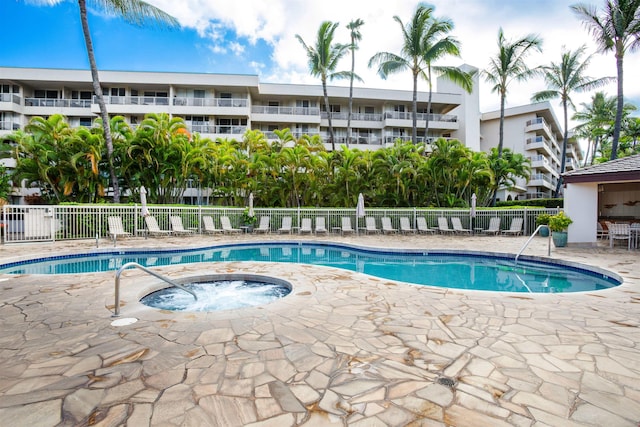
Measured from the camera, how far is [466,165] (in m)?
16.4

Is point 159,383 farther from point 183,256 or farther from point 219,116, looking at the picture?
point 219,116

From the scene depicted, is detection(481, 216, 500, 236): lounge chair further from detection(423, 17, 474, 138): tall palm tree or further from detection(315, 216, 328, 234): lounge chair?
detection(423, 17, 474, 138): tall palm tree

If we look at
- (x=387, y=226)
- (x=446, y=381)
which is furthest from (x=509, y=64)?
(x=446, y=381)

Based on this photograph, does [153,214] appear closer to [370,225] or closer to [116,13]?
[116,13]

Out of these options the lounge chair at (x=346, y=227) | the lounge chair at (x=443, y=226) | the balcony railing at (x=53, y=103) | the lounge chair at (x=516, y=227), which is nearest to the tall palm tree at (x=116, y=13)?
the lounge chair at (x=346, y=227)

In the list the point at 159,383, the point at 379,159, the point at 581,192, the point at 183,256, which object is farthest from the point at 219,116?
the point at 159,383

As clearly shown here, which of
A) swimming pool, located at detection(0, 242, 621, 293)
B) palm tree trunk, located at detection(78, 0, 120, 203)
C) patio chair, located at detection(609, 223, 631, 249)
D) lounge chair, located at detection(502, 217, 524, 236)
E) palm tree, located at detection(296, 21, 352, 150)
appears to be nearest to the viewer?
swimming pool, located at detection(0, 242, 621, 293)

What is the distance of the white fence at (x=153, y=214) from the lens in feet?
36.8

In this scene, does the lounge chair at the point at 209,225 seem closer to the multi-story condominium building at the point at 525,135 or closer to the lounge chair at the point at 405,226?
the lounge chair at the point at 405,226

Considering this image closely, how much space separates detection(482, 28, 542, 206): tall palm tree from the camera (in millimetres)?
19156

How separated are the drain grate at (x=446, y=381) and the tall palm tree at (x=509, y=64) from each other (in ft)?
62.5

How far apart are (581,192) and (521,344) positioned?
10113 mm

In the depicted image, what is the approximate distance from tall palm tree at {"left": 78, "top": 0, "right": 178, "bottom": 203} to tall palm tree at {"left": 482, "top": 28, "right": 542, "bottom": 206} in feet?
62.7

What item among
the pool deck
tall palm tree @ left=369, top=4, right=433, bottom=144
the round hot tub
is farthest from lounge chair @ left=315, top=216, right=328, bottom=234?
tall palm tree @ left=369, top=4, right=433, bottom=144
